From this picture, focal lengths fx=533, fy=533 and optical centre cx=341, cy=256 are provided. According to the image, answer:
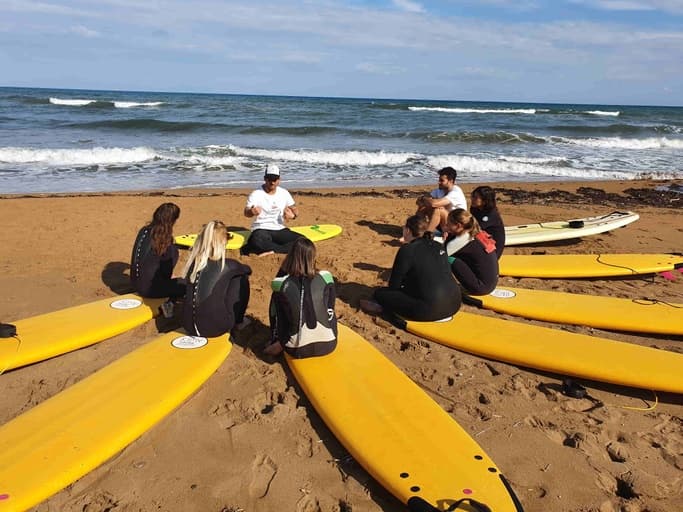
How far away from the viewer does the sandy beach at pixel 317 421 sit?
2.89m

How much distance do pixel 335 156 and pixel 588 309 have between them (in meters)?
13.7

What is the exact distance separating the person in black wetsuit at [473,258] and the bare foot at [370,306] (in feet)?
2.87

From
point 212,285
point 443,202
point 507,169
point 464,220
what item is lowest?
point 507,169

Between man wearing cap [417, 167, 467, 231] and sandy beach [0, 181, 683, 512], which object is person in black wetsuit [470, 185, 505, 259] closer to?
sandy beach [0, 181, 683, 512]

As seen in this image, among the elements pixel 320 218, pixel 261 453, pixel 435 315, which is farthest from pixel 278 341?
pixel 320 218

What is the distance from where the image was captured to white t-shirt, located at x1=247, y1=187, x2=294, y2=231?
7020 mm

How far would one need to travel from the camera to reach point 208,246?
422 cm

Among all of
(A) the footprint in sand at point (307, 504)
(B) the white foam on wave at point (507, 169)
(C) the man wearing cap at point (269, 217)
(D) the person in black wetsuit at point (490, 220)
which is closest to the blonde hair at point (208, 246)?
(A) the footprint in sand at point (307, 504)

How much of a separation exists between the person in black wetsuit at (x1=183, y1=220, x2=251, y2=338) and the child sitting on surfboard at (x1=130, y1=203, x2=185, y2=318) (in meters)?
0.77

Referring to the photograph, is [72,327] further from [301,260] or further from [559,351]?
A: [559,351]

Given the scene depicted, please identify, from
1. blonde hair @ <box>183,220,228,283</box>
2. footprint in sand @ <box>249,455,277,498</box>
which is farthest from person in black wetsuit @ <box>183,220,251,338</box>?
footprint in sand @ <box>249,455,277,498</box>

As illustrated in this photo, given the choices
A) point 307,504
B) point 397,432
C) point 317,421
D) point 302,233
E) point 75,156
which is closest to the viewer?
point 307,504

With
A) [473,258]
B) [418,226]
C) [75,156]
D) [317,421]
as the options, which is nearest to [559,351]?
[473,258]

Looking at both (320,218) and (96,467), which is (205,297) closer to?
(96,467)
